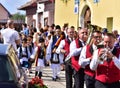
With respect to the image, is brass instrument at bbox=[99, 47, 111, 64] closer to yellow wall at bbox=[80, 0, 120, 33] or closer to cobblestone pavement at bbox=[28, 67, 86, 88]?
cobblestone pavement at bbox=[28, 67, 86, 88]

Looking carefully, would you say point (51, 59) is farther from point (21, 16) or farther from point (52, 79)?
point (21, 16)

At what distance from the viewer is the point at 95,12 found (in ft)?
81.6

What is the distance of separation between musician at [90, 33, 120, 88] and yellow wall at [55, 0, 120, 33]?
554 inches

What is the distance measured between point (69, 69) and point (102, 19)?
12755 millimetres

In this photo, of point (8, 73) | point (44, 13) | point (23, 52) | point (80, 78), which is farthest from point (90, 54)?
point (44, 13)

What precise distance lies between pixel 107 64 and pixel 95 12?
17.5 metres

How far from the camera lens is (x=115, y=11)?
2217 centimetres

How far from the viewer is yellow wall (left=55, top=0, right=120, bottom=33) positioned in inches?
873

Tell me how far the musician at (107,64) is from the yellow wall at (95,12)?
14078 millimetres

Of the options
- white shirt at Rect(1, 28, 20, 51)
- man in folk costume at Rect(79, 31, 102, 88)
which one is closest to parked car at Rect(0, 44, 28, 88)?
man in folk costume at Rect(79, 31, 102, 88)

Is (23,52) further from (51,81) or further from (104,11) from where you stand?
(104,11)

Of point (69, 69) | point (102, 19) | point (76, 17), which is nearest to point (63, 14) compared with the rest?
point (76, 17)

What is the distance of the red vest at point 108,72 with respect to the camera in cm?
758

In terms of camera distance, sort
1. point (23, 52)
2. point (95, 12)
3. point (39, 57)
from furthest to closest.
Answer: point (95, 12), point (23, 52), point (39, 57)
